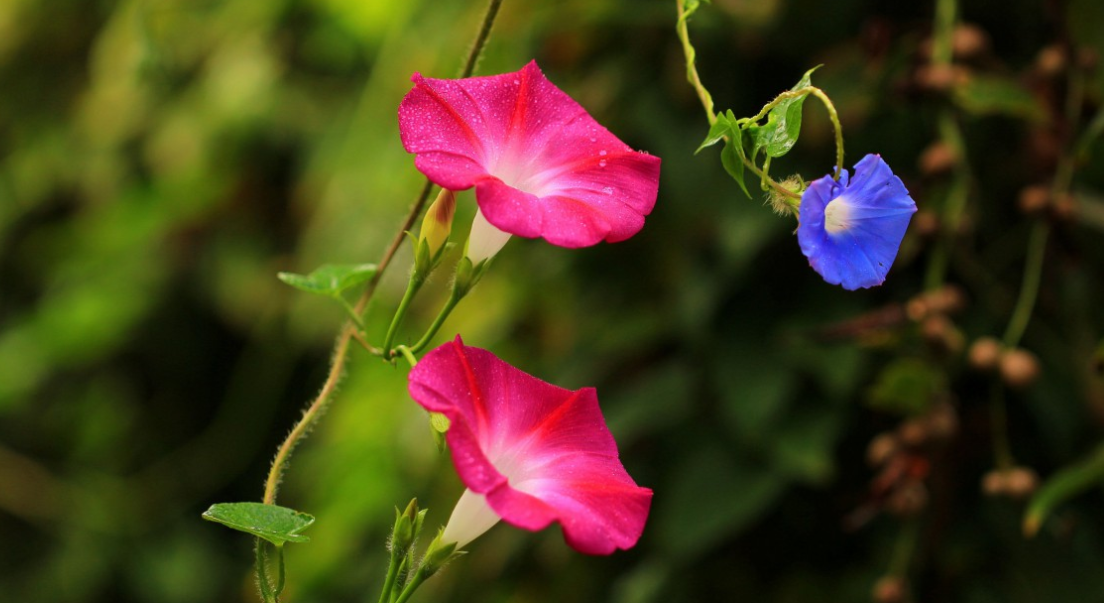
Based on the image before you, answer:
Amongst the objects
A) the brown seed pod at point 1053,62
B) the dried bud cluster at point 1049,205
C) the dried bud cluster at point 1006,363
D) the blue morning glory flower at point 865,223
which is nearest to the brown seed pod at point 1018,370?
the dried bud cluster at point 1006,363

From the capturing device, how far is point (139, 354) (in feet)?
5.56

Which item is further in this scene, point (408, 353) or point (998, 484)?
point (998, 484)

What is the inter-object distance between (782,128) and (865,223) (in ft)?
0.15

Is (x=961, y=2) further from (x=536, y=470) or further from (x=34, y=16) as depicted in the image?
(x=34, y=16)

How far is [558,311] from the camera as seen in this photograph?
1118mm

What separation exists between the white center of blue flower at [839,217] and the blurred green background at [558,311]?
0.33 m

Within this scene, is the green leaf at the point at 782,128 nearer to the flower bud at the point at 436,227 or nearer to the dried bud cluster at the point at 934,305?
the flower bud at the point at 436,227

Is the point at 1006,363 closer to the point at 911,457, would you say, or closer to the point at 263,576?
the point at 911,457

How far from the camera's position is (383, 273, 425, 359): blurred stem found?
0.39 metres

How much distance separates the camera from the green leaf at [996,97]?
2.54 ft

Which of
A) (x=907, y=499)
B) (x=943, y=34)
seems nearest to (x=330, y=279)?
(x=907, y=499)

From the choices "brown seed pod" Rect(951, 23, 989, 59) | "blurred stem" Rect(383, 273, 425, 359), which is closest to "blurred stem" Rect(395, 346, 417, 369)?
"blurred stem" Rect(383, 273, 425, 359)

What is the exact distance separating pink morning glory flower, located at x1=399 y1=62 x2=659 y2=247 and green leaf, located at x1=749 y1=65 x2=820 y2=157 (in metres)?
0.04

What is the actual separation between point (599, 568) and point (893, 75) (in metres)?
0.51
